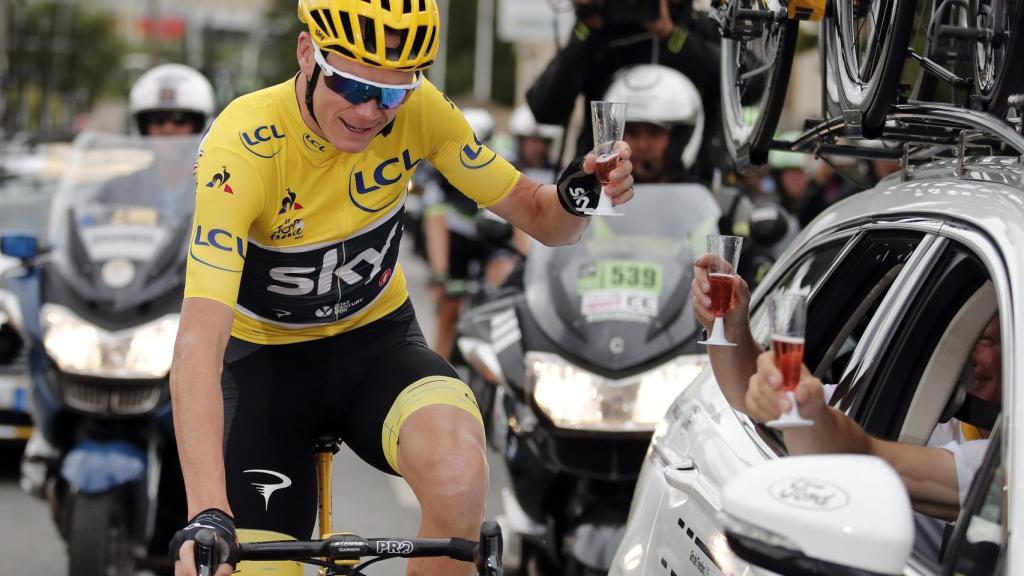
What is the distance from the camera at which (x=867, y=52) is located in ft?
14.7

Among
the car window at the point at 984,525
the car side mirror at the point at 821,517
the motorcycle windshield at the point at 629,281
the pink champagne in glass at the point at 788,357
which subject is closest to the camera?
the car side mirror at the point at 821,517

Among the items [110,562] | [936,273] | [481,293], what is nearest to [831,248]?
[936,273]

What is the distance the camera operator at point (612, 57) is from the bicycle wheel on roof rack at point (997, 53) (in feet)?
10.6

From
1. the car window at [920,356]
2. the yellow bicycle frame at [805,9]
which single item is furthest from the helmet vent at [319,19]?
the yellow bicycle frame at [805,9]

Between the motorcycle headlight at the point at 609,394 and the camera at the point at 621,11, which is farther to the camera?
the camera at the point at 621,11

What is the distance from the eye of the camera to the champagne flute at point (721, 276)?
11.8 ft

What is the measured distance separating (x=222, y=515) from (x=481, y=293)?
27.6ft

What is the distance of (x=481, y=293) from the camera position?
11680 mm

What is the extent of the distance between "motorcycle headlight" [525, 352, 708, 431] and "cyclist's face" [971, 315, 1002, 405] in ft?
7.76

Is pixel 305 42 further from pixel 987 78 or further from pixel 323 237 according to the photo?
pixel 987 78

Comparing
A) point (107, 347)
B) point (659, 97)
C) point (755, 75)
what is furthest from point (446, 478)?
point (659, 97)

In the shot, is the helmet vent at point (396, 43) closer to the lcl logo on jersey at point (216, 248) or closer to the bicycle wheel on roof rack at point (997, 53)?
the lcl logo on jersey at point (216, 248)

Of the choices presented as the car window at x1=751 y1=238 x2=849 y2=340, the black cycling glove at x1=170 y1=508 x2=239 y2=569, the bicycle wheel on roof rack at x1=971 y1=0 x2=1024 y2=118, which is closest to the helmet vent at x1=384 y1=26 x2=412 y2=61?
the car window at x1=751 y1=238 x2=849 y2=340

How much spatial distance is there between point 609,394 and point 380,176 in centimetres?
186
